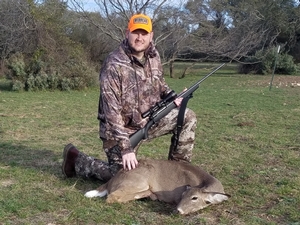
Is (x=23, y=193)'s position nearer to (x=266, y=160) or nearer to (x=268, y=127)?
(x=266, y=160)

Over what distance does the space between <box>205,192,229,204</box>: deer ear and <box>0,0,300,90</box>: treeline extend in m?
15.0

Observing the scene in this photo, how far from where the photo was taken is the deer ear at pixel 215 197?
4496mm

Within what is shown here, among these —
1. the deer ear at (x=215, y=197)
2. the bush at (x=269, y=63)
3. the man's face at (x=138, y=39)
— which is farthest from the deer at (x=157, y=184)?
the bush at (x=269, y=63)

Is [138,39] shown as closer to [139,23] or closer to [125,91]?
[139,23]

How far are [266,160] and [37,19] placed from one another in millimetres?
18294

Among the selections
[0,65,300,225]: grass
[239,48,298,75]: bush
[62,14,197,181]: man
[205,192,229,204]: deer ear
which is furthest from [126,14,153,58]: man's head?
[239,48,298,75]: bush

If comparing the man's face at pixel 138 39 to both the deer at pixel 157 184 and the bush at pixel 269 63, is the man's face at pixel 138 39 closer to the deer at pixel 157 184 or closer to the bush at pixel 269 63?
the deer at pixel 157 184

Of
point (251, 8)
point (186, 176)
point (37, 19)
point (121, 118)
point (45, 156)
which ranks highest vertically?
point (251, 8)

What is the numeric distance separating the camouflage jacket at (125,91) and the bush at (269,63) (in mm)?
28438

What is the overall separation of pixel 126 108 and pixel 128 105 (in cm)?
5

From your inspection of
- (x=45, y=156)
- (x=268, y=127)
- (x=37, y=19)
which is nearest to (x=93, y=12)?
(x=37, y=19)

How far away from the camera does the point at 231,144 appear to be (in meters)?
8.03

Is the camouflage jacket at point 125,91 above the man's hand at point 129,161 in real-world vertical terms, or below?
above

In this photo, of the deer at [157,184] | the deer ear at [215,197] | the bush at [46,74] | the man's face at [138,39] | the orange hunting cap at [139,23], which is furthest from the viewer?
the bush at [46,74]
